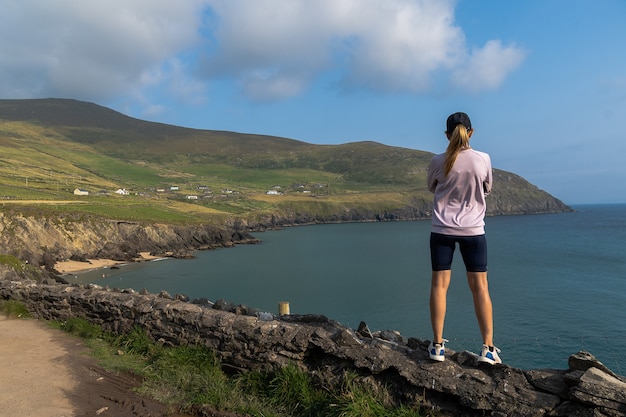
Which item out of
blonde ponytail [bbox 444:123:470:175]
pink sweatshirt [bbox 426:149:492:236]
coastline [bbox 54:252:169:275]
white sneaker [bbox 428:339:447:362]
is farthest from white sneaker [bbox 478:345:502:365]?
coastline [bbox 54:252:169:275]

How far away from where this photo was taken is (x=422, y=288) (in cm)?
4494

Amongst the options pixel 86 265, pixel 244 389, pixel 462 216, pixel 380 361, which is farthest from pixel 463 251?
pixel 86 265

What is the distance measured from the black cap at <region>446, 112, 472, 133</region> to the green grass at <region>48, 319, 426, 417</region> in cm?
386

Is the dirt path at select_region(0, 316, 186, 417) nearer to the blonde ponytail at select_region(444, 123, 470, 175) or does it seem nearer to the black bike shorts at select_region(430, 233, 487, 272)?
the black bike shorts at select_region(430, 233, 487, 272)

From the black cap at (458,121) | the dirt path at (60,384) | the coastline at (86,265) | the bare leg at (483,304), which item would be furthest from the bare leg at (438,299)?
the coastline at (86,265)

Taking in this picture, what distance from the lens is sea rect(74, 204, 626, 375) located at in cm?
2773

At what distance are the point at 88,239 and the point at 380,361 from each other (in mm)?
67311

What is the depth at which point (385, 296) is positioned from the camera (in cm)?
4159

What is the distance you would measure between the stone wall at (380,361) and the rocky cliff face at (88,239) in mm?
47878

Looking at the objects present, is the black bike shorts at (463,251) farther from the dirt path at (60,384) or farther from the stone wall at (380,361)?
the dirt path at (60,384)

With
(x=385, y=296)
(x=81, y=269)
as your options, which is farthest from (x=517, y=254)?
(x=81, y=269)

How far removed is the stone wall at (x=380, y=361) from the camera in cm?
505

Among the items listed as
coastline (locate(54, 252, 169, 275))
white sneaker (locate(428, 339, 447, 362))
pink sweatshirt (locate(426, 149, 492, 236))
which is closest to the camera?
pink sweatshirt (locate(426, 149, 492, 236))

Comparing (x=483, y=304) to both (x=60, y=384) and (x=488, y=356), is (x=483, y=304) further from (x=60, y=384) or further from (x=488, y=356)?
(x=60, y=384)
